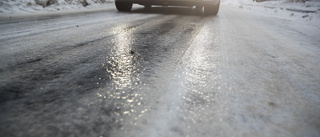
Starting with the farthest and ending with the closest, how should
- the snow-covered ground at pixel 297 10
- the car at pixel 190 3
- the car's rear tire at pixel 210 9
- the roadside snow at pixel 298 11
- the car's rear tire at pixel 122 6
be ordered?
the snow-covered ground at pixel 297 10 < the car's rear tire at pixel 122 6 < the roadside snow at pixel 298 11 < the car's rear tire at pixel 210 9 < the car at pixel 190 3

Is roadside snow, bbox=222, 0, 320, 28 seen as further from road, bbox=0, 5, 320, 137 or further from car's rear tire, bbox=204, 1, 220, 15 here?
road, bbox=0, 5, 320, 137

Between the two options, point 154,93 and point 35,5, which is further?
point 35,5

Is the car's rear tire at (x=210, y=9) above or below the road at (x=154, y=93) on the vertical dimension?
above

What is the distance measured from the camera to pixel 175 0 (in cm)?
446

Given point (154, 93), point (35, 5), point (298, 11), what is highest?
point (35, 5)

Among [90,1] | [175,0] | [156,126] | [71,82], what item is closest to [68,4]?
[90,1]

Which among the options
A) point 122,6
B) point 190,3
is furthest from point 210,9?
point 122,6

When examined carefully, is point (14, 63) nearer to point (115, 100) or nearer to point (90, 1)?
point (115, 100)

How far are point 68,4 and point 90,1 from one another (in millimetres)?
1365

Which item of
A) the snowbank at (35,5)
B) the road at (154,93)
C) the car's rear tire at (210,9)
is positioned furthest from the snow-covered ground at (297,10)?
the snowbank at (35,5)

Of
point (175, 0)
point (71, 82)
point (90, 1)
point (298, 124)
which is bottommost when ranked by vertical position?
point (298, 124)

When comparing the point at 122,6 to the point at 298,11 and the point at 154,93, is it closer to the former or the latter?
the point at 154,93

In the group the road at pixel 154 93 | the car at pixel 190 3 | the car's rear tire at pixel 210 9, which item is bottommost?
the road at pixel 154 93

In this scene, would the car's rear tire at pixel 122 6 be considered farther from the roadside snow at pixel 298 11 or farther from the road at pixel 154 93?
the roadside snow at pixel 298 11
